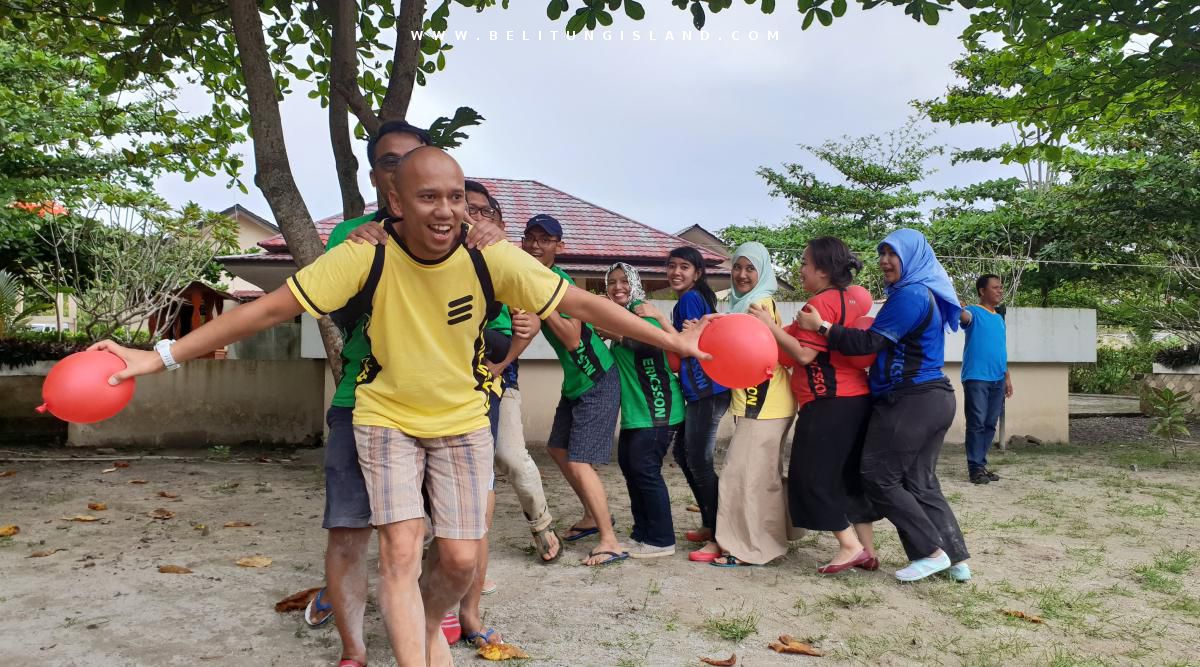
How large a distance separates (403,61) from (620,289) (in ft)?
6.99

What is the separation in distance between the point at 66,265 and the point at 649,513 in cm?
1442

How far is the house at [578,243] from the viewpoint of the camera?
11.2 meters

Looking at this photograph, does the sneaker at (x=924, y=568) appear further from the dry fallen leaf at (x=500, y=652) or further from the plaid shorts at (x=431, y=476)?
the plaid shorts at (x=431, y=476)

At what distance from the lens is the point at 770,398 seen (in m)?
4.88

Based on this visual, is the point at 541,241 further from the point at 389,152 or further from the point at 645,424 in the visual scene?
the point at 389,152

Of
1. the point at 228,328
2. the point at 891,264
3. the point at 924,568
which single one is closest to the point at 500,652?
the point at 228,328

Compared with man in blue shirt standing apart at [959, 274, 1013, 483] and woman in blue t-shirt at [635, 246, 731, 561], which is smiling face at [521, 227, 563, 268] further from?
man in blue shirt standing apart at [959, 274, 1013, 483]

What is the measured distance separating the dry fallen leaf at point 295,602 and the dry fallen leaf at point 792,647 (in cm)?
200

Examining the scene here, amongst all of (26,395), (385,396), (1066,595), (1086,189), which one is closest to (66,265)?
(26,395)

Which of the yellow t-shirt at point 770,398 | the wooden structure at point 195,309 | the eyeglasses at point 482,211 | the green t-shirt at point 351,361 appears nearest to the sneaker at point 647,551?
the yellow t-shirt at point 770,398

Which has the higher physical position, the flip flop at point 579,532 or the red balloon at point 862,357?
the red balloon at point 862,357

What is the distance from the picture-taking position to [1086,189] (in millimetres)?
17281

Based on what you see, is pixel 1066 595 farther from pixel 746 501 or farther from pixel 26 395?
pixel 26 395

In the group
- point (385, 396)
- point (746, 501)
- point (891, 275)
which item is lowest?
point (746, 501)
